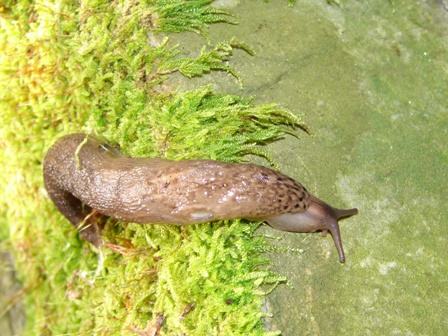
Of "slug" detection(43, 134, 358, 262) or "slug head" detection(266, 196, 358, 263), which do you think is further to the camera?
"slug head" detection(266, 196, 358, 263)

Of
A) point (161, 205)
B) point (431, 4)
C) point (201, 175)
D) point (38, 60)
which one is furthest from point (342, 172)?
point (38, 60)

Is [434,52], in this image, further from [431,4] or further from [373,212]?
[373,212]

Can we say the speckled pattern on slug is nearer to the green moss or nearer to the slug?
the slug

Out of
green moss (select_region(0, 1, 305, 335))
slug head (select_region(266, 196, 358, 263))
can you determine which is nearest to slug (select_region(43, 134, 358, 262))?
slug head (select_region(266, 196, 358, 263))

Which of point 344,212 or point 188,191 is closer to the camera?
point 188,191

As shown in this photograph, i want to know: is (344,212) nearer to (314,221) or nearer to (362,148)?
(314,221)

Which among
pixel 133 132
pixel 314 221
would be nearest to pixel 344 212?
pixel 314 221
